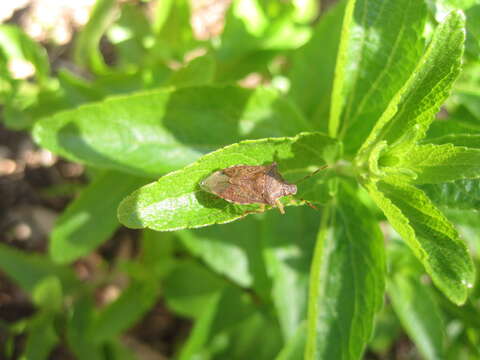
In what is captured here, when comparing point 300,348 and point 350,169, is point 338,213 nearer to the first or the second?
point 350,169

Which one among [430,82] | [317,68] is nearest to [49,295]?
[317,68]

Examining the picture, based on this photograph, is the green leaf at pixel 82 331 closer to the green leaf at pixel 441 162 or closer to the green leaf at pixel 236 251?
the green leaf at pixel 236 251

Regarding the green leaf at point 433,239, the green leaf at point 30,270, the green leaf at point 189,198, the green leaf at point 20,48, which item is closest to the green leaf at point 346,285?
the green leaf at point 433,239

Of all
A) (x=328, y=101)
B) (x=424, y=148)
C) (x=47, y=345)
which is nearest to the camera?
(x=424, y=148)

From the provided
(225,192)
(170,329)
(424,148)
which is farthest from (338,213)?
(170,329)

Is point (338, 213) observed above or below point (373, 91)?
below

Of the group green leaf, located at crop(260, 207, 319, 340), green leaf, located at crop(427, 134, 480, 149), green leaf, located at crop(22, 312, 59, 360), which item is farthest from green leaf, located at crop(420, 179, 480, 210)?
green leaf, located at crop(22, 312, 59, 360)
